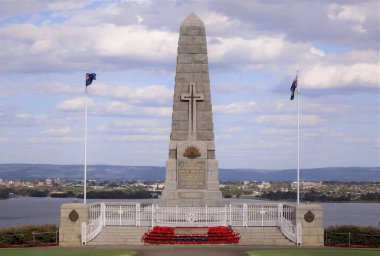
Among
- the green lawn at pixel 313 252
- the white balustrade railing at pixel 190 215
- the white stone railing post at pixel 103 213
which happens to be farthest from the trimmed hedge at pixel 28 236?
the green lawn at pixel 313 252

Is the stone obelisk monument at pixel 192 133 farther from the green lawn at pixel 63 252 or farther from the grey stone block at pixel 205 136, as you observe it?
the green lawn at pixel 63 252

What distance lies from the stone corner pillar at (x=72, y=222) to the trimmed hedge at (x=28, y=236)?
92cm

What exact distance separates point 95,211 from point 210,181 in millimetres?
6306

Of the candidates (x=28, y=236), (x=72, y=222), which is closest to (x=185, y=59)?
(x=72, y=222)

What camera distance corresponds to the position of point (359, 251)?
32.7m

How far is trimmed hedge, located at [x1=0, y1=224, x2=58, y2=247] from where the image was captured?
123ft

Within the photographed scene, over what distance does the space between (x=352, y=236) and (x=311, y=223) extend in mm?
1985

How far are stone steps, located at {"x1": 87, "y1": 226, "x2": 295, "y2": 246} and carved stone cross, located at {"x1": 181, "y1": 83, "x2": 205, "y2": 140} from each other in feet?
19.6

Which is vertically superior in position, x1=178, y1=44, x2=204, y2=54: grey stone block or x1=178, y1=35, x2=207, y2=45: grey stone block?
x1=178, y1=35, x2=207, y2=45: grey stone block

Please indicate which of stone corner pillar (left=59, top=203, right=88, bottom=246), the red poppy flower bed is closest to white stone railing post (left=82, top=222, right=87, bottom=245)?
stone corner pillar (left=59, top=203, right=88, bottom=246)

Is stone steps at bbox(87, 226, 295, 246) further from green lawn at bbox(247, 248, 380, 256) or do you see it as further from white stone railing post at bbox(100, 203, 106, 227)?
green lawn at bbox(247, 248, 380, 256)

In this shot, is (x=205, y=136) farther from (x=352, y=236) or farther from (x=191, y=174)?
(x=352, y=236)

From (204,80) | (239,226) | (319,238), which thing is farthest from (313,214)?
(204,80)

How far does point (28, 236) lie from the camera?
1486 inches
